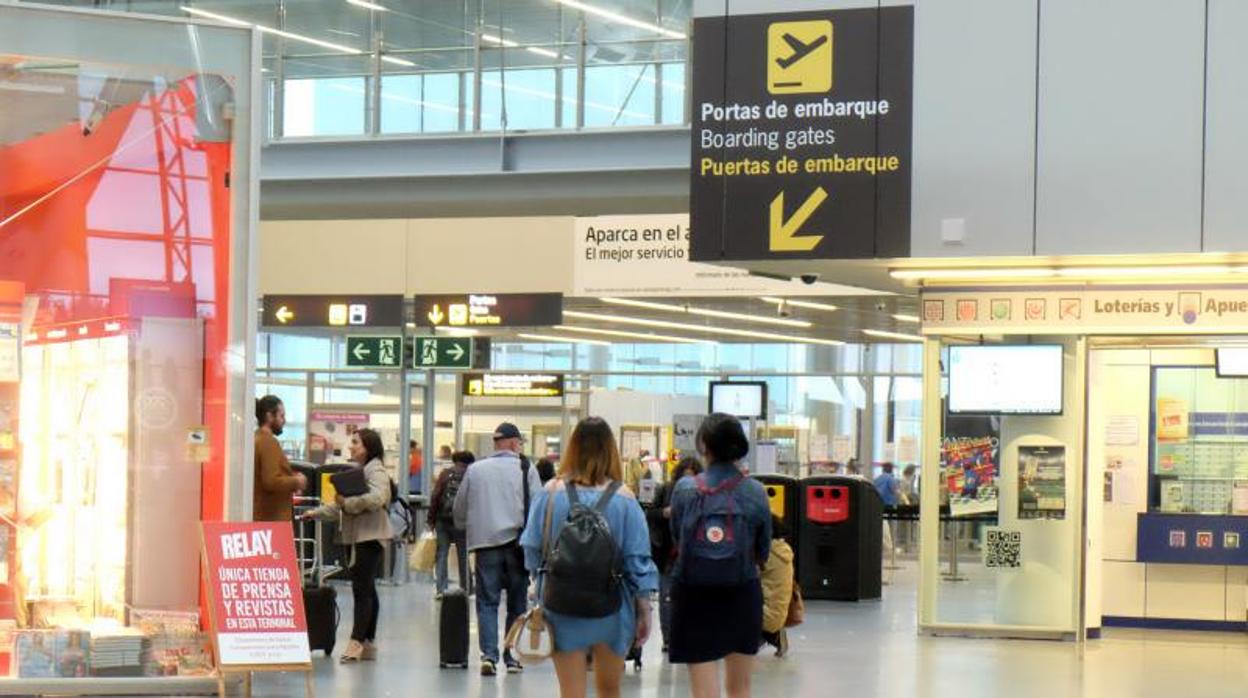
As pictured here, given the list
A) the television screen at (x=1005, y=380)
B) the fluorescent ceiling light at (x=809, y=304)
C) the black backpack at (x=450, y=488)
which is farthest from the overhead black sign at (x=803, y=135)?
the fluorescent ceiling light at (x=809, y=304)

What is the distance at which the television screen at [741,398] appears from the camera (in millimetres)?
24719

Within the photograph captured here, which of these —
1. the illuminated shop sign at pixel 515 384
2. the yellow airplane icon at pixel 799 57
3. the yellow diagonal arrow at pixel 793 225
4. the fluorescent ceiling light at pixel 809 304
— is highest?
the yellow airplane icon at pixel 799 57

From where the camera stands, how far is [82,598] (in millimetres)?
10586

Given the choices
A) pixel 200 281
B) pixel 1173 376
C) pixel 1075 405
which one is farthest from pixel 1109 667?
pixel 200 281

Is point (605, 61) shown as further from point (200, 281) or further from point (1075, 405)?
point (200, 281)

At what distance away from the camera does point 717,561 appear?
323 inches

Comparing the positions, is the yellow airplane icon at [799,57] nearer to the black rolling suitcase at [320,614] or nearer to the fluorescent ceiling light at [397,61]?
the black rolling suitcase at [320,614]

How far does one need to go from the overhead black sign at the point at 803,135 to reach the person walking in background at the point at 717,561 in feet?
17.7

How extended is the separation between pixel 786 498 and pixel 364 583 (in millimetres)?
7935

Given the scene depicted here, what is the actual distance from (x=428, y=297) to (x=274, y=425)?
8950 mm

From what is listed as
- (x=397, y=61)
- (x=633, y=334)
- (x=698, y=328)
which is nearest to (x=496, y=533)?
(x=397, y=61)

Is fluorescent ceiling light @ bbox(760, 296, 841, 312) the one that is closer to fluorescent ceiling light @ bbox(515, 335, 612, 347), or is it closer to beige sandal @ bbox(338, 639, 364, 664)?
fluorescent ceiling light @ bbox(515, 335, 612, 347)

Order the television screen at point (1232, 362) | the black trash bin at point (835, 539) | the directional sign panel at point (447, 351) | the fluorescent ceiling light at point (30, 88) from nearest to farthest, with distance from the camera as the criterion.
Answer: the fluorescent ceiling light at point (30, 88) → the television screen at point (1232, 362) → the black trash bin at point (835, 539) → the directional sign panel at point (447, 351)

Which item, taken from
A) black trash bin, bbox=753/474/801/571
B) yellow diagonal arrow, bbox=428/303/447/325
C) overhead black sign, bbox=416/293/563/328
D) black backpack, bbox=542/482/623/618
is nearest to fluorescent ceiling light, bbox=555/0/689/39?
overhead black sign, bbox=416/293/563/328
